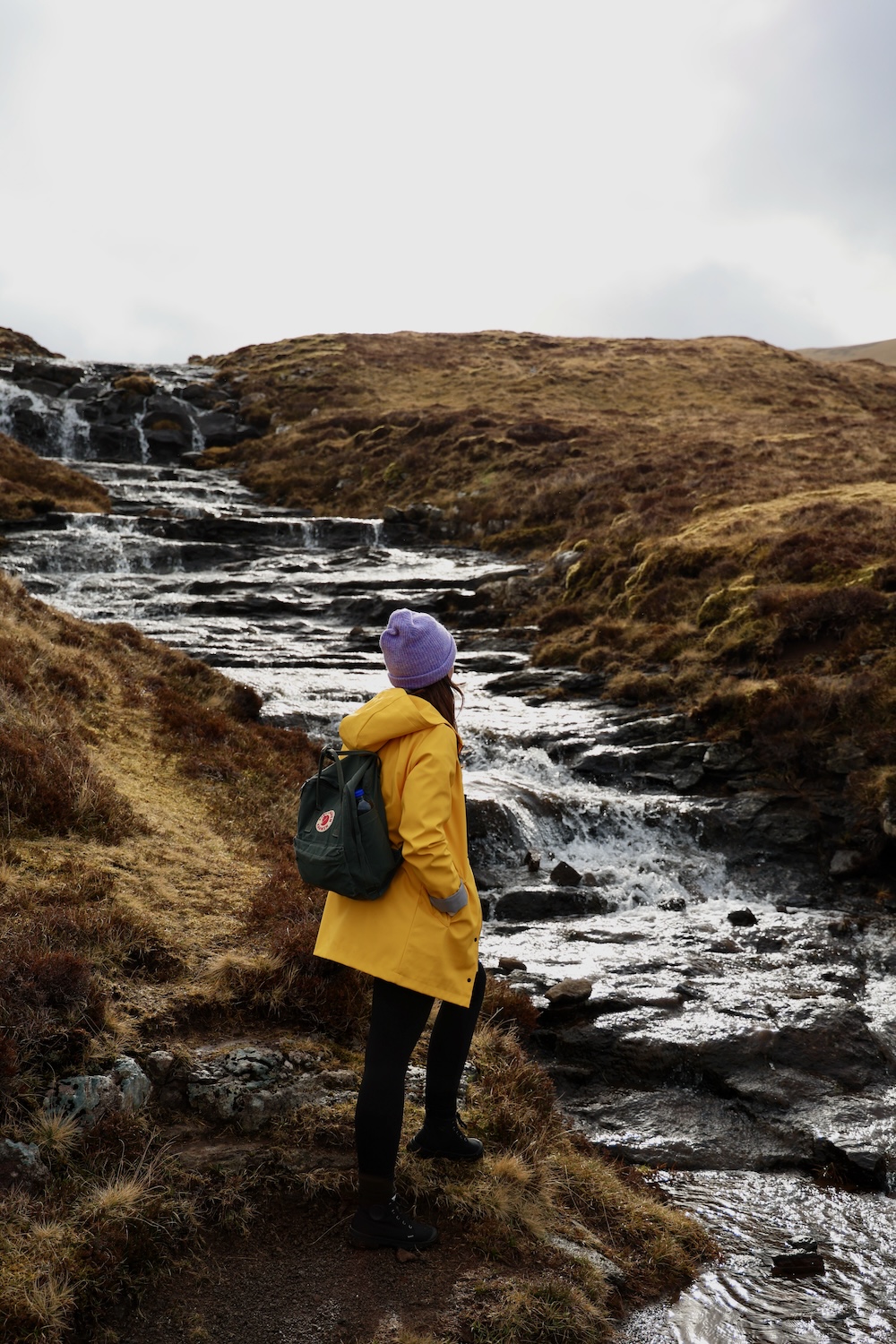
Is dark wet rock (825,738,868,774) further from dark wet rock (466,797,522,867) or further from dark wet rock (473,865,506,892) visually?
dark wet rock (473,865,506,892)

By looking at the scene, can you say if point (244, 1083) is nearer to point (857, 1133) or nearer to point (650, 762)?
point (857, 1133)

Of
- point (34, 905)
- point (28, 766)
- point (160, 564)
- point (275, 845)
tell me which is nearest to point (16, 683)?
point (28, 766)

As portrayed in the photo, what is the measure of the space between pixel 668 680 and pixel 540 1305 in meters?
14.3

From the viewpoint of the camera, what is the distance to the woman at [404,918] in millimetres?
4059

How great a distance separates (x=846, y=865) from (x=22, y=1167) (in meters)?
11.1

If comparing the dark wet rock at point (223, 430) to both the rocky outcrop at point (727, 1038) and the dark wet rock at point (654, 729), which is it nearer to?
the dark wet rock at point (654, 729)

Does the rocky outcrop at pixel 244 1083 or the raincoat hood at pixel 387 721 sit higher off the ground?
the raincoat hood at pixel 387 721

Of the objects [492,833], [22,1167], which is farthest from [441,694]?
[492,833]

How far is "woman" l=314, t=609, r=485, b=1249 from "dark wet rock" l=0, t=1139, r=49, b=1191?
1500 mm

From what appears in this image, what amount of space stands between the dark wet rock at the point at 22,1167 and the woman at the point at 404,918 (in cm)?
150

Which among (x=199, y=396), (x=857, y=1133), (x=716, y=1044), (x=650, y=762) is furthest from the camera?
(x=199, y=396)

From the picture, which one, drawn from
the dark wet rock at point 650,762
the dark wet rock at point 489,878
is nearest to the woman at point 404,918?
the dark wet rock at point 489,878

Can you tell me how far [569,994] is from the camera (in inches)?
Answer: 343

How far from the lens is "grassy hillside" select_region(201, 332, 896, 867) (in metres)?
15.4
